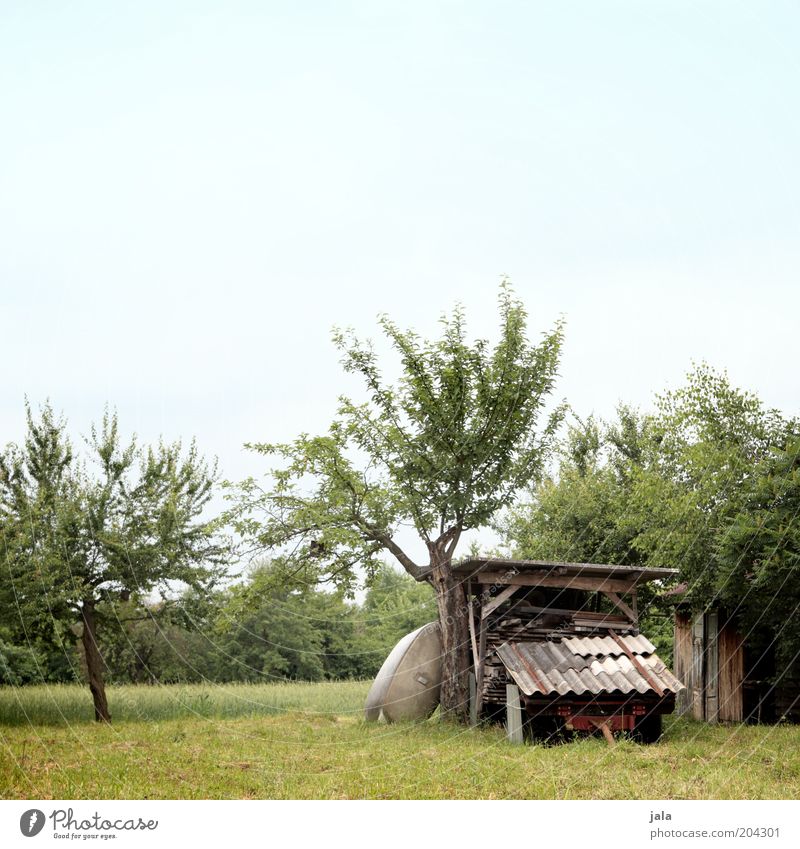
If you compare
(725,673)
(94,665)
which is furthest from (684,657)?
(94,665)

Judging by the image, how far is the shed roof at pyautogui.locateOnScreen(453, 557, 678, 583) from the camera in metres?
5.68

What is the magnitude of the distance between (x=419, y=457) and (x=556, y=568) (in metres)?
1.53

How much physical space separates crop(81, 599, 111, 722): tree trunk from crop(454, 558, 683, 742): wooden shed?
212cm

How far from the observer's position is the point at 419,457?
196 inches

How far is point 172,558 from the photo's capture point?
Answer: 452 cm

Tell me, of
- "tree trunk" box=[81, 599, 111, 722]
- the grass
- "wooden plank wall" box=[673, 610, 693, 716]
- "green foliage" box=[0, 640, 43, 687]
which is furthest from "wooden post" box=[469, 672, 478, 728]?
"green foliage" box=[0, 640, 43, 687]

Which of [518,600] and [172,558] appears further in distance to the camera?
[518,600]

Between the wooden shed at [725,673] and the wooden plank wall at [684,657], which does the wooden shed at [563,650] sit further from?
the wooden plank wall at [684,657]

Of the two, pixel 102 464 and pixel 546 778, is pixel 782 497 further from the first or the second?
pixel 102 464

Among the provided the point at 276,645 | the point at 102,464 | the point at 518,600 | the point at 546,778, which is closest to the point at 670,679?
the point at 518,600

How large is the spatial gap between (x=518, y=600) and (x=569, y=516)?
126 cm

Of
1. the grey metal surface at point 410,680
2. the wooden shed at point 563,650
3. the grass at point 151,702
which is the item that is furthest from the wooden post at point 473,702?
the grass at point 151,702
